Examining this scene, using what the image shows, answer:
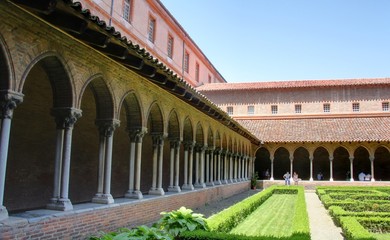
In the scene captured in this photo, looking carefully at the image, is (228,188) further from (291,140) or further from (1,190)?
(1,190)

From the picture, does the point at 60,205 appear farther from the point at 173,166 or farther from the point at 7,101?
the point at 173,166

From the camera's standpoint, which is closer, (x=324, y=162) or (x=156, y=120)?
(x=156, y=120)

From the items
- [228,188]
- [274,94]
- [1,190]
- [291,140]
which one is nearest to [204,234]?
[1,190]

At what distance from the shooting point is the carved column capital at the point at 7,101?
6.54m

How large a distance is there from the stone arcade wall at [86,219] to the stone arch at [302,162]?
84.2ft

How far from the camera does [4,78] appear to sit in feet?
21.5

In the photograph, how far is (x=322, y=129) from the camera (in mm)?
34344

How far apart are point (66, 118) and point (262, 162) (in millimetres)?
32355

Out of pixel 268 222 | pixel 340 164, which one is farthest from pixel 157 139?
pixel 340 164

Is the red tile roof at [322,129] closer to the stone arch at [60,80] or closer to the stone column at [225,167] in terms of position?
the stone column at [225,167]

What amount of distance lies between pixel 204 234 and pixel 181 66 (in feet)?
67.3

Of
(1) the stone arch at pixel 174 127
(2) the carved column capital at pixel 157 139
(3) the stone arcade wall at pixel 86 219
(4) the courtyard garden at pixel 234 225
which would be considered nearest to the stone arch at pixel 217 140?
(4) the courtyard garden at pixel 234 225

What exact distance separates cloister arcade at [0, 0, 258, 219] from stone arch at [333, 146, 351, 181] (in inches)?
989

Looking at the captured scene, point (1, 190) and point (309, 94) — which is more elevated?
point (309, 94)
